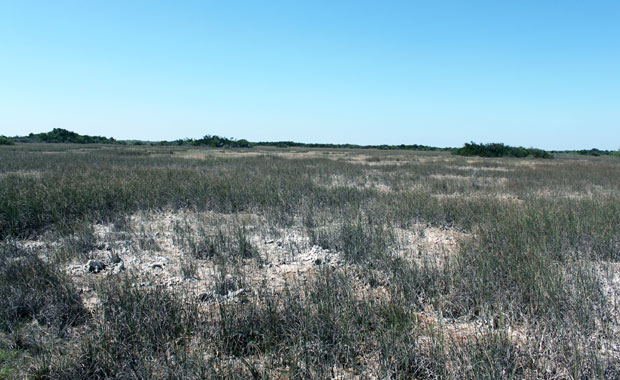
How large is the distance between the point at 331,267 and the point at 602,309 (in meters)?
2.69

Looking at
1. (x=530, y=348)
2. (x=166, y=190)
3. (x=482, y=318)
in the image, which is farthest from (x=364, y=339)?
(x=166, y=190)

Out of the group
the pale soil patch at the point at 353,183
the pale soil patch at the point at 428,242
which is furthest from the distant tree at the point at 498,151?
the pale soil patch at the point at 428,242

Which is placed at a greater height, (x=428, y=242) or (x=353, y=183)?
(x=353, y=183)

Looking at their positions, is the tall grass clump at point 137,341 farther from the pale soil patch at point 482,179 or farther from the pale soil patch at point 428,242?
the pale soil patch at point 482,179

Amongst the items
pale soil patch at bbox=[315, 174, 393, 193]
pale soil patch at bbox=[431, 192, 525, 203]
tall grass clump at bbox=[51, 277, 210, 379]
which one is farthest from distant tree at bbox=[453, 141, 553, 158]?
tall grass clump at bbox=[51, 277, 210, 379]

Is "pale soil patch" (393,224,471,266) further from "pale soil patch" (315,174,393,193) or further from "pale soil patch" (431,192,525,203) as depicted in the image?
"pale soil patch" (315,174,393,193)

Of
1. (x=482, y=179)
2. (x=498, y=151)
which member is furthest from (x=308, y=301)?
(x=498, y=151)

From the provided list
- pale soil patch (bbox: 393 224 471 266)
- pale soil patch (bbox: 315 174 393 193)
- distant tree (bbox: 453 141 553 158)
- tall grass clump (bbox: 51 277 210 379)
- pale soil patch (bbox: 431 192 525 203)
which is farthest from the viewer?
distant tree (bbox: 453 141 553 158)

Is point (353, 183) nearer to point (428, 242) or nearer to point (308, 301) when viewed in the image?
point (428, 242)

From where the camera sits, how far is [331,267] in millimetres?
4367

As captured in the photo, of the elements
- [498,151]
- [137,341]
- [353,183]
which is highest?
[498,151]

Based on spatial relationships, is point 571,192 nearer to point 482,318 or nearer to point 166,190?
point 482,318

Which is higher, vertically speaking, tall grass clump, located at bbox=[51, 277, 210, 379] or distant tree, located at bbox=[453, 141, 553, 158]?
distant tree, located at bbox=[453, 141, 553, 158]

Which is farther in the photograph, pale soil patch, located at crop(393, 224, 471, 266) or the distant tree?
the distant tree
